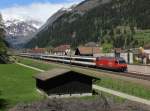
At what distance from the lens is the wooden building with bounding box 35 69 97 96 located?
145 feet

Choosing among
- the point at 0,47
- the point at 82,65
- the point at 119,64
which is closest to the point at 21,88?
the point at 119,64

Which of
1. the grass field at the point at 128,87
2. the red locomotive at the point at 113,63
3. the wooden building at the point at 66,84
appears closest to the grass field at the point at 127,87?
the grass field at the point at 128,87

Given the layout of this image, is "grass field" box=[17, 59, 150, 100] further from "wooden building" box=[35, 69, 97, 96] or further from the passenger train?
the passenger train

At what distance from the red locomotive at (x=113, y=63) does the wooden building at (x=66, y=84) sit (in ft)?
113

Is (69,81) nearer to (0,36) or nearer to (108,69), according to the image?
(108,69)

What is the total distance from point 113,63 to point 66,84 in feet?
124

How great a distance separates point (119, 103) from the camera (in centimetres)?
3788

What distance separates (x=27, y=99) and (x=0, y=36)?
87119 millimetres

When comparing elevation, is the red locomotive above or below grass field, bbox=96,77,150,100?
above

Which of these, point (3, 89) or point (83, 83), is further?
point (3, 89)

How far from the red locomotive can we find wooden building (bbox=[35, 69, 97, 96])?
34.5 meters

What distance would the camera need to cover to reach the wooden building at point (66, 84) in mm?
44062

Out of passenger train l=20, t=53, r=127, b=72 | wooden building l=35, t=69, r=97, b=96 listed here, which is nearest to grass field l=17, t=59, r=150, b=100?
wooden building l=35, t=69, r=97, b=96

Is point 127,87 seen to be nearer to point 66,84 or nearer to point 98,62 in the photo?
point 66,84
